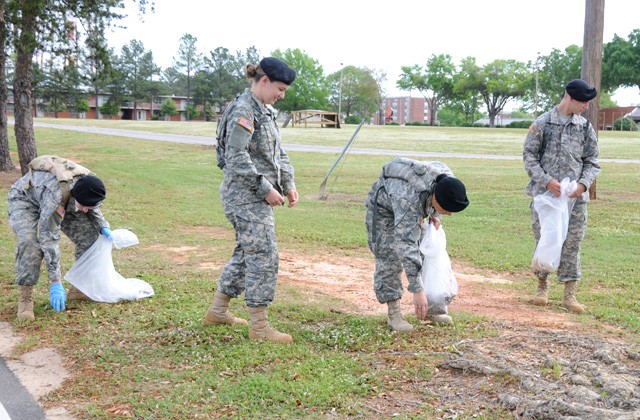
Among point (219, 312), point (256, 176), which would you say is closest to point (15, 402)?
point (219, 312)

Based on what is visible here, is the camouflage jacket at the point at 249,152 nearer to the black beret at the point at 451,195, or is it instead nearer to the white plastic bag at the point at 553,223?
the black beret at the point at 451,195

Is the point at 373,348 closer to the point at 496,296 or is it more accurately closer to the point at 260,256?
the point at 260,256

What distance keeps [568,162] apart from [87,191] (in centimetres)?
401

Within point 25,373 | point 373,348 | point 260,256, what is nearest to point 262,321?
point 260,256

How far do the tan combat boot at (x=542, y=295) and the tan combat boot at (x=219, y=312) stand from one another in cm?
277

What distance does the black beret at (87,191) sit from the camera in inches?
211

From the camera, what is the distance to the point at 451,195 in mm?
4289

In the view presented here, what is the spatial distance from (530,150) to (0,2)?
Result: 11.2 m

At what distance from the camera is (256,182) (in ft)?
15.1

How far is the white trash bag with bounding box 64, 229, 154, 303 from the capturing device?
5.86 m

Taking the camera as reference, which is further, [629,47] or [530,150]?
[629,47]

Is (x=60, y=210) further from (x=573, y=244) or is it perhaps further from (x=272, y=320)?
(x=573, y=244)

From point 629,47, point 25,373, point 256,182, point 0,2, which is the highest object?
point 629,47

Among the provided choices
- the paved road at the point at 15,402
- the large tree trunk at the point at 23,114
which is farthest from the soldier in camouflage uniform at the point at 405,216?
the large tree trunk at the point at 23,114
